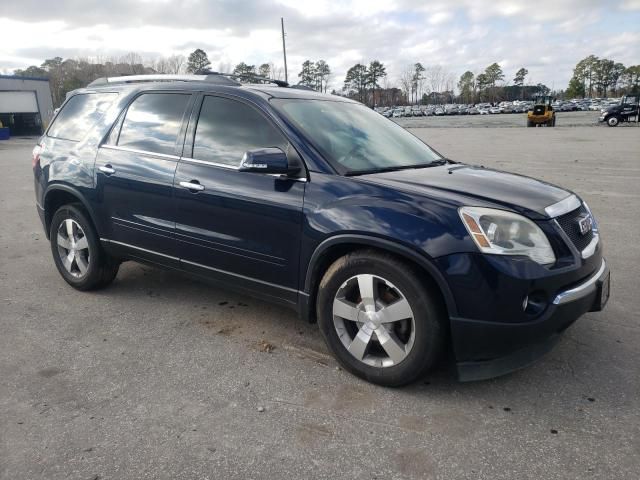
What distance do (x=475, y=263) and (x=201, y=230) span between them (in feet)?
6.32

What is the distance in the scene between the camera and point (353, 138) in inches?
146

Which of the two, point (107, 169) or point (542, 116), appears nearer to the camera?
point (107, 169)

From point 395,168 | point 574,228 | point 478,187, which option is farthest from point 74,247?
point 574,228

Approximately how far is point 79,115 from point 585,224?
4.22 m

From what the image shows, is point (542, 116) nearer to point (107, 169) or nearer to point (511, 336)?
point (107, 169)

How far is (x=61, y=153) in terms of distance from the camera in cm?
466

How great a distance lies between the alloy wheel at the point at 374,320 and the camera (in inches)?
116

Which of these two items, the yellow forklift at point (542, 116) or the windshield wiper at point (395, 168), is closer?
the windshield wiper at point (395, 168)

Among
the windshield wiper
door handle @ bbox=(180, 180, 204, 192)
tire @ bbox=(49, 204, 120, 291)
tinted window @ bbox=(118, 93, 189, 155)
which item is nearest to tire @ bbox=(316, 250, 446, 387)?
the windshield wiper

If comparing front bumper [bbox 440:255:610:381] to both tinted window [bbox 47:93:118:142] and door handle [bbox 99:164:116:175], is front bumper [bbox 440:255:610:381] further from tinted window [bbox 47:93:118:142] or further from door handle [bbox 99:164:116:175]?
tinted window [bbox 47:93:118:142]

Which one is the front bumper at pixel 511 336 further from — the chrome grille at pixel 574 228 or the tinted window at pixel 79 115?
the tinted window at pixel 79 115

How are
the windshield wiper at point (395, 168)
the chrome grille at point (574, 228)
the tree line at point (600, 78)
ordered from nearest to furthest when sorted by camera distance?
the chrome grille at point (574, 228) → the windshield wiper at point (395, 168) → the tree line at point (600, 78)

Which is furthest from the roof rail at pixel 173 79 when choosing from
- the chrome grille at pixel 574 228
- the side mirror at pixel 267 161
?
the chrome grille at pixel 574 228

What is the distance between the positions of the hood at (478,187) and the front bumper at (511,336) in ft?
1.60
